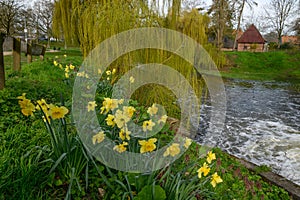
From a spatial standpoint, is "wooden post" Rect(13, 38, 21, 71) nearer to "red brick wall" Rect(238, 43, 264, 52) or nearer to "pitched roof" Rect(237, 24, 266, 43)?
"red brick wall" Rect(238, 43, 264, 52)

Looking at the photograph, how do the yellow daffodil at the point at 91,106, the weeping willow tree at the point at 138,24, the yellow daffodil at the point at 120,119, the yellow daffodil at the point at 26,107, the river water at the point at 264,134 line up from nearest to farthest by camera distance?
1. the yellow daffodil at the point at 26,107
2. the yellow daffodil at the point at 120,119
3. the yellow daffodil at the point at 91,106
4. the weeping willow tree at the point at 138,24
5. the river water at the point at 264,134

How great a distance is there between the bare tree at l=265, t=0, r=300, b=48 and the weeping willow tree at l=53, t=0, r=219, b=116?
25.1 m

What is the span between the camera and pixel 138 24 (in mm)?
3152

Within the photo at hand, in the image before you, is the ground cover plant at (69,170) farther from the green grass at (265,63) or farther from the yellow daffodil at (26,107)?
the green grass at (265,63)

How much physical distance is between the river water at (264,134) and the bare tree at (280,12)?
2077 centimetres

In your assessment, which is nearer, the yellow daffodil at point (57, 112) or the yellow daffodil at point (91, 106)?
the yellow daffodil at point (57, 112)

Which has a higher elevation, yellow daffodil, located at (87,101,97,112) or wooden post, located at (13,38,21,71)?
wooden post, located at (13,38,21,71)

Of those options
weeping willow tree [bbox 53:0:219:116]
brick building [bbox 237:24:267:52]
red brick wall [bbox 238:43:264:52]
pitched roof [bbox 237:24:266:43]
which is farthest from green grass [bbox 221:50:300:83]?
weeping willow tree [bbox 53:0:219:116]

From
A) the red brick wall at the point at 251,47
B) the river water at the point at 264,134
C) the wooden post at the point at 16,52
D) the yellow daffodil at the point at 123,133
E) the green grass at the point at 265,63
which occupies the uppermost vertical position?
the red brick wall at the point at 251,47

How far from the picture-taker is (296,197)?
2.15 meters

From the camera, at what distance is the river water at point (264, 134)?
3.27 m

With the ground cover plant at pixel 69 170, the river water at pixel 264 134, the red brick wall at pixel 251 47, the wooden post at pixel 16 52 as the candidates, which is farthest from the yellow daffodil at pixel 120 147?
the red brick wall at pixel 251 47

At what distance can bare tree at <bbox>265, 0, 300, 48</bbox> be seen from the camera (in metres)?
23.2

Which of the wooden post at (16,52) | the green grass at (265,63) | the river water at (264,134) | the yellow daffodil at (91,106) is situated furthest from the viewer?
the green grass at (265,63)
